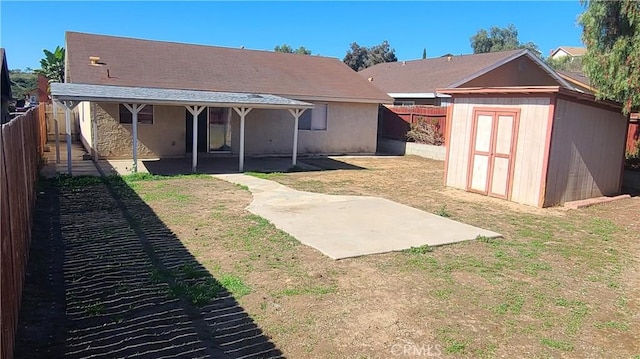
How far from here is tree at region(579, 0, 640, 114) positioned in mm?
10633

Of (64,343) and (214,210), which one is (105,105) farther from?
(64,343)

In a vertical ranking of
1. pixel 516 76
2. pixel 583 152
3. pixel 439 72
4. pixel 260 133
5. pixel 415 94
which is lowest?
pixel 260 133

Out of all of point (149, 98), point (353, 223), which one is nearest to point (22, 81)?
point (149, 98)

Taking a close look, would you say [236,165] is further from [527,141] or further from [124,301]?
[124,301]

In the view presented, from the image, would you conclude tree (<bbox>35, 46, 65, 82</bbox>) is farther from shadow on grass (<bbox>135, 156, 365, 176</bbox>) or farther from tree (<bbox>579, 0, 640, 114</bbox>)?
tree (<bbox>579, 0, 640, 114</bbox>)

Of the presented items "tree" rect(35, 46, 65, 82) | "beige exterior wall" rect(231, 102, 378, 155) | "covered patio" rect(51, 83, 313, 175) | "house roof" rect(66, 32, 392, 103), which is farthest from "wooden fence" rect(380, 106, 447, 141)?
"tree" rect(35, 46, 65, 82)

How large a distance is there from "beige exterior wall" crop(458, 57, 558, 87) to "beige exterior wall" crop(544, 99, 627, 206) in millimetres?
8870

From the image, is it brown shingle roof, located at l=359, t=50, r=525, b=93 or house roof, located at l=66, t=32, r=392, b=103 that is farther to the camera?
brown shingle roof, located at l=359, t=50, r=525, b=93

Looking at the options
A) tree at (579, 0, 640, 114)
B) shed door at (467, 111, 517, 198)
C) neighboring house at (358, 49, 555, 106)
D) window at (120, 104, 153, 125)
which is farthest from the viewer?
neighboring house at (358, 49, 555, 106)

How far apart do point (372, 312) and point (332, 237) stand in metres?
2.65

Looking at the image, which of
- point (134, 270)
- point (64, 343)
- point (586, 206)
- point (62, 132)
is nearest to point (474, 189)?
point (586, 206)

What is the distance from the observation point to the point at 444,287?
541cm

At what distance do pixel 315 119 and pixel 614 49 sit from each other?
1141 cm

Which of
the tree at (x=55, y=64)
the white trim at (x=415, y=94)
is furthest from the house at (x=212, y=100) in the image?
the tree at (x=55, y=64)
